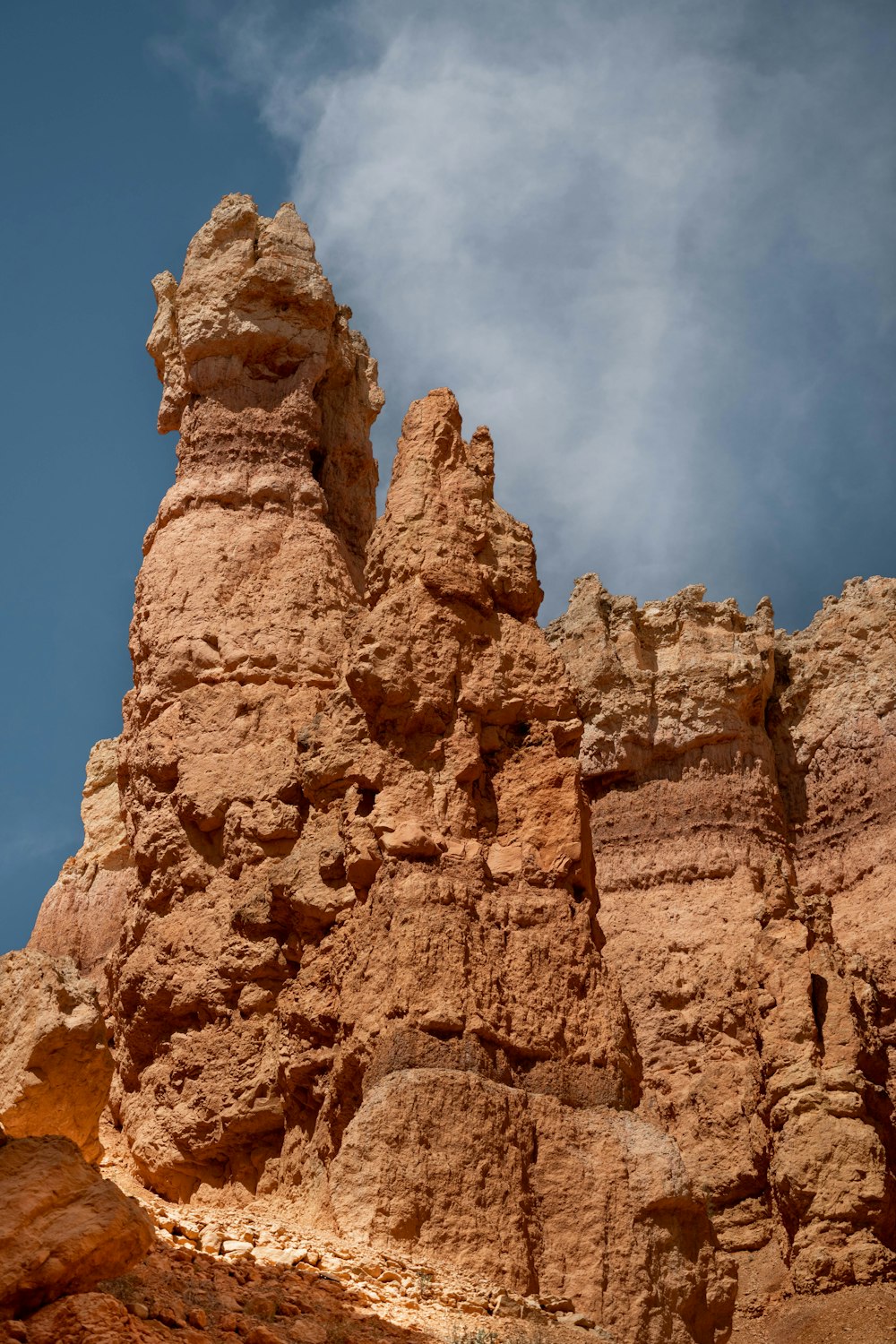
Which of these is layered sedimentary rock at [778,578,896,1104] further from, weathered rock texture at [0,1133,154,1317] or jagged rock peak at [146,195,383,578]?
weathered rock texture at [0,1133,154,1317]

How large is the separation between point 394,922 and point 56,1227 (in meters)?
5.14

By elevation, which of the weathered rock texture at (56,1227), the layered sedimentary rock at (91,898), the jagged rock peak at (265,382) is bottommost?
the weathered rock texture at (56,1227)

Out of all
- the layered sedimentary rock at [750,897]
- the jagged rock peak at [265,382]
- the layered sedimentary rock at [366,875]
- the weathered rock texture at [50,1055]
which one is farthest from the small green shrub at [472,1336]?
the layered sedimentary rock at [750,897]

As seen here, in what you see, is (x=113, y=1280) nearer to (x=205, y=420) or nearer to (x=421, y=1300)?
(x=421, y=1300)

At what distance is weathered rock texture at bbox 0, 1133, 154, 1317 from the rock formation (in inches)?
143

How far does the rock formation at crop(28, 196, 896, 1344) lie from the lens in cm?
1049

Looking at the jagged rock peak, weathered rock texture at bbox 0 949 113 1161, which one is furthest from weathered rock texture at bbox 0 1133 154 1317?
the jagged rock peak

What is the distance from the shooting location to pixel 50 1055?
10.8 meters

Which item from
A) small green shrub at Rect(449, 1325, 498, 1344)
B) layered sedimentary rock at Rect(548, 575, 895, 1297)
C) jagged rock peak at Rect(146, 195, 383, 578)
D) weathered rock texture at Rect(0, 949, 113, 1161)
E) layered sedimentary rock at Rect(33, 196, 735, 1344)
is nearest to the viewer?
small green shrub at Rect(449, 1325, 498, 1344)

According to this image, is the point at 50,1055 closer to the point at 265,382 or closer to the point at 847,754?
the point at 265,382

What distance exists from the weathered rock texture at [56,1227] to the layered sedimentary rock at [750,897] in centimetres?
1338

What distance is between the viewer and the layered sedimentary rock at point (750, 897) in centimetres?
1886

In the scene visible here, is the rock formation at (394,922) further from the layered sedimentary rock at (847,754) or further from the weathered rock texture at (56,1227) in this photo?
the weathered rock texture at (56,1227)

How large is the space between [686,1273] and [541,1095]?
1.41 m
